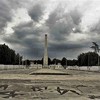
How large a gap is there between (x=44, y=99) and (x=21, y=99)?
0.96 m

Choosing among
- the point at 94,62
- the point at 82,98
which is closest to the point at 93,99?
the point at 82,98

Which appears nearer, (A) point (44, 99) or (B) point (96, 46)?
(A) point (44, 99)

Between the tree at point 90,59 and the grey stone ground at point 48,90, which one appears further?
the tree at point 90,59

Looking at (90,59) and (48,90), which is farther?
(90,59)

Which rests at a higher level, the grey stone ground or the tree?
the tree

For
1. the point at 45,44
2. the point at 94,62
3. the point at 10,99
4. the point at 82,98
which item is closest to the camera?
the point at 10,99

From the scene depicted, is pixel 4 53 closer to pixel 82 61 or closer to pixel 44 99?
pixel 82 61

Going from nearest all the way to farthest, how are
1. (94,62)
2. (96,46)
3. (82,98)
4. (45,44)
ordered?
(82,98) → (45,44) → (96,46) → (94,62)

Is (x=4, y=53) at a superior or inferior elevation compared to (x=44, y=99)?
superior

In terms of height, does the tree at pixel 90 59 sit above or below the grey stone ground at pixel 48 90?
above

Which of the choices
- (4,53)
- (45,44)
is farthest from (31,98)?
(4,53)

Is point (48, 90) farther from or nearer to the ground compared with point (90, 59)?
nearer to the ground

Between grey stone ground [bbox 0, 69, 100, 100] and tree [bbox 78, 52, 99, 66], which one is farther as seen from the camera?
tree [bbox 78, 52, 99, 66]

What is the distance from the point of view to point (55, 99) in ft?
37.7
